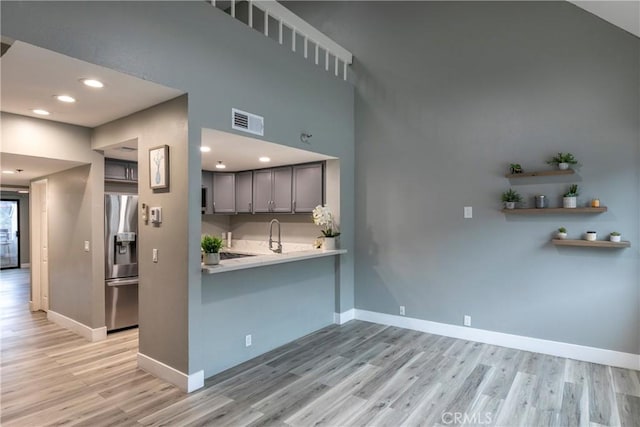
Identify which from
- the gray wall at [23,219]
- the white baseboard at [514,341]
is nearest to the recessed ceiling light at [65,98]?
the white baseboard at [514,341]

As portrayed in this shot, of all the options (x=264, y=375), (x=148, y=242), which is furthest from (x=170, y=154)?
(x=264, y=375)

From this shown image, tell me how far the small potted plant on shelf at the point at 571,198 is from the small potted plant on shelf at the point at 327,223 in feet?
8.15

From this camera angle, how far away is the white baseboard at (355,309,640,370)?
339cm

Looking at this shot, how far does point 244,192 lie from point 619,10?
4949 mm

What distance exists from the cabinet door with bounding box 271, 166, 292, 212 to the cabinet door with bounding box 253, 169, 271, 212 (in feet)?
0.36

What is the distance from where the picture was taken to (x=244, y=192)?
593cm

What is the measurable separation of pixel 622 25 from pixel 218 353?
4699 mm

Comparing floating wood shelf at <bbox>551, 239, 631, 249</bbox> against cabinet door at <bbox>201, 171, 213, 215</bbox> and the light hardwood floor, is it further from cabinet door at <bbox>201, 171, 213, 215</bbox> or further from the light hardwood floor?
cabinet door at <bbox>201, 171, 213, 215</bbox>

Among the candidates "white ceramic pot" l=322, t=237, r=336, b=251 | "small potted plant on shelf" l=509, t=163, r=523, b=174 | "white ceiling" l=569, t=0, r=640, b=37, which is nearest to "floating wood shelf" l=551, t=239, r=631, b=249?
"small potted plant on shelf" l=509, t=163, r=523, b=174

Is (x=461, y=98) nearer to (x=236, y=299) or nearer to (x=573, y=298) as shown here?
(x=573, y=298)

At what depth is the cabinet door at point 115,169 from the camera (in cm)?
466

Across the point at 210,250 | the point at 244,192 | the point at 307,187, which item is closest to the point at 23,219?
the point at 244,192

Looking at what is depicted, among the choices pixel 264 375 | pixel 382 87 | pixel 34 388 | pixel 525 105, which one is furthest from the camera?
pixel 382 87

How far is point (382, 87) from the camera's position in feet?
15.6
